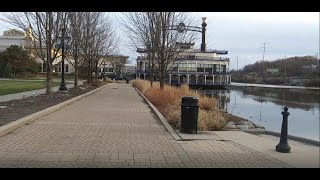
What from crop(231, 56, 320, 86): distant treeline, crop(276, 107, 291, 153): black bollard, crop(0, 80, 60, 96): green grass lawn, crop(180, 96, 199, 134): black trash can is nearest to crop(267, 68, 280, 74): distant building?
crop(231, 56, 320, 86): distant treeline

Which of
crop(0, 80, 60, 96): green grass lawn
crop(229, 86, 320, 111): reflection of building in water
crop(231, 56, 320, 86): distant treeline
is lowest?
crop(0, 80, 60, 96): green grass lawn

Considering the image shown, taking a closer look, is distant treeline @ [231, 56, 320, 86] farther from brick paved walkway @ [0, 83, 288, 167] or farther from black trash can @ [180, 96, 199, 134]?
black trash can @ [180, 96, 199, 134]

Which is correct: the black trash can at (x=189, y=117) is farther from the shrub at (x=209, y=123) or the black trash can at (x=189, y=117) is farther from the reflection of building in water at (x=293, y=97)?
the reflection of building in water at (x=293, y=97)

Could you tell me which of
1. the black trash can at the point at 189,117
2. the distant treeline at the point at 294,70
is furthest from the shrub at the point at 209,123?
the distant treeline at the point at 294,70

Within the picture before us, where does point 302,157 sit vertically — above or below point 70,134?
above

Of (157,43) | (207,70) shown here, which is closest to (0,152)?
(157,43)

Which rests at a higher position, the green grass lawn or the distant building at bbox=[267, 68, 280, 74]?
the distant building at bbox=[267, 68, 280, 74]

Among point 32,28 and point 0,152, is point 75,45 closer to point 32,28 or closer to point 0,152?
point 32,28

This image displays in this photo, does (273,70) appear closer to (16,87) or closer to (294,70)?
(294,70)

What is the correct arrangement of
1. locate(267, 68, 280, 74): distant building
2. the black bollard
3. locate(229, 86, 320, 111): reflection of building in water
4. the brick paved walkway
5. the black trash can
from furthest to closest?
1. the black trash can
2. the brick paved walkway
3. the black bollard
4. locate(267, 68, 280, 74): distant building
5. locate(229, 86, 320, 111): reflection of building in water
